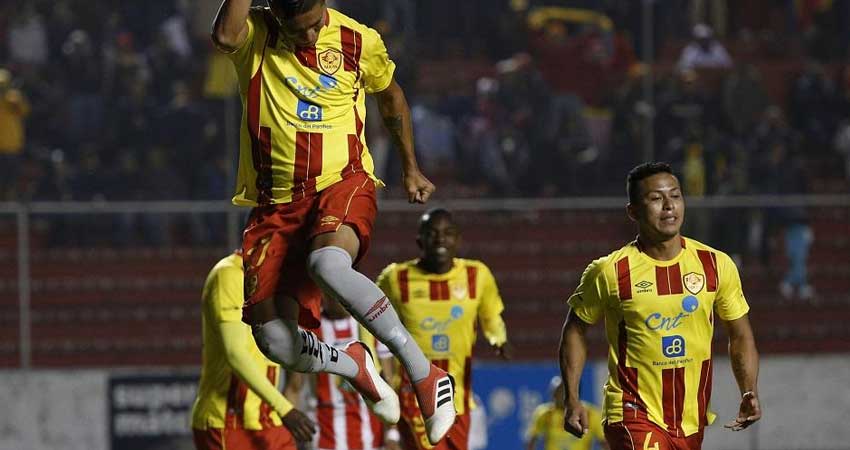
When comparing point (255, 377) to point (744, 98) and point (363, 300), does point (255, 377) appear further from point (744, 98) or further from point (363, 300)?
point (744, 98)

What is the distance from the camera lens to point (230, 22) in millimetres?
5727

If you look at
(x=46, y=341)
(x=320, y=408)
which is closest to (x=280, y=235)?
(x=320, y=408)

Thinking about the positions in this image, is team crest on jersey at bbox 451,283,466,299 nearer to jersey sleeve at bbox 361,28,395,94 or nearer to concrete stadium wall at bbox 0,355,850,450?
jersey sleeve at bbox 361,28,395,94

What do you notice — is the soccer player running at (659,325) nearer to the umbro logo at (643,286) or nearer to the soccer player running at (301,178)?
the umbro logo at (643,286)

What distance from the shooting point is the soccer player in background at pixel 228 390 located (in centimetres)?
775

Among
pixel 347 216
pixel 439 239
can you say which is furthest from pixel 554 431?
pixel 347 216

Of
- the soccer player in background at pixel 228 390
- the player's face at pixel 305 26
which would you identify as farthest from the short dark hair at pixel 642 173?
the soccer player in background at pixel 228 390

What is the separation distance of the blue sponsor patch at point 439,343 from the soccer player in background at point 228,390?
4.18ft

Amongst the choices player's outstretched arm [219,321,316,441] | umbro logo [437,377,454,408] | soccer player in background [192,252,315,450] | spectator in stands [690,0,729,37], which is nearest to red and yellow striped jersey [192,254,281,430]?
soccer player in background [192,252,315,450]

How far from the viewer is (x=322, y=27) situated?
597 cm

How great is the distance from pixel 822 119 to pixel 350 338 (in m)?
7.47

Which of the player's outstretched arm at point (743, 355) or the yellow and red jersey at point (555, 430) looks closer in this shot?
the player's outstretched arm at point (743, 355)

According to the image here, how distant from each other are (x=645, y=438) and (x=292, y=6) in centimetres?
236

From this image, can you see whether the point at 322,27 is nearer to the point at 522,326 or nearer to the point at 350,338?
the point at 350,338
